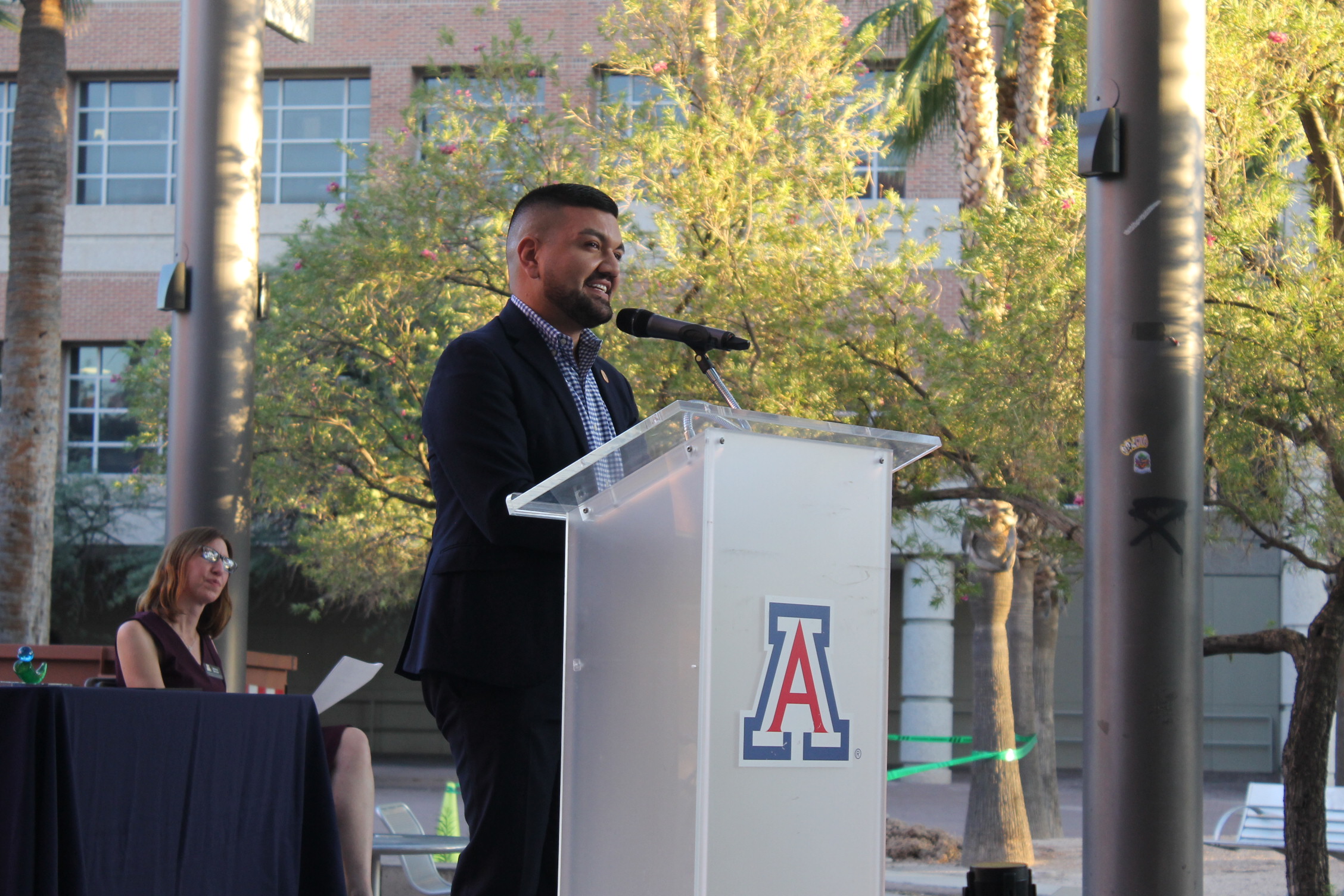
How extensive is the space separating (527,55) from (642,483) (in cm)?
956

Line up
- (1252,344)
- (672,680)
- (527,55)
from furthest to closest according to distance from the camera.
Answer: (527,55), (1252,344), (672,680)

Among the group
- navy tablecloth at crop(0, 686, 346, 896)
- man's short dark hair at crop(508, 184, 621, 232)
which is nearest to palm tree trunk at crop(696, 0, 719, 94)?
navy tablecloth at crop(0, 686, 346, 896)

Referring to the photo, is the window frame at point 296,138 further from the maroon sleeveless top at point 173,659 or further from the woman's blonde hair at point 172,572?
the maroon sleeveless top at point 173,659

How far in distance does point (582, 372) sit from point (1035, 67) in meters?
9.76

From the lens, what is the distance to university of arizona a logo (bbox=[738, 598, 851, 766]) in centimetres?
238

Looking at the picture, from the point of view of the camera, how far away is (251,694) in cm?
427

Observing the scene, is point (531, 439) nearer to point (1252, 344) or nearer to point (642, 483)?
point (642, 483)

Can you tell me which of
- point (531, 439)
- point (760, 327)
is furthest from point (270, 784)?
point (760, 327)

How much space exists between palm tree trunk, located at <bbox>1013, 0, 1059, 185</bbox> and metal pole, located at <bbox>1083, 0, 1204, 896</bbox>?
251 inches

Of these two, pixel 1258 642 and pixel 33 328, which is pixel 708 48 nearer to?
pixel 1258 642

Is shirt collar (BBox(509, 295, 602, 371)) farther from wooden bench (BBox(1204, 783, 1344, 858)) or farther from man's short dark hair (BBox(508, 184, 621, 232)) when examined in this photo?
wooden bench (BBox(1204, 783, 1344, 858))

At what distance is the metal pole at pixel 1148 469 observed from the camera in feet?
17.0

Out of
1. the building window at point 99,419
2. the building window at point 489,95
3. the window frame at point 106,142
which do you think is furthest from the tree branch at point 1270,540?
the window frame at point 106,142

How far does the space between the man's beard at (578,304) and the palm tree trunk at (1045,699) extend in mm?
11564
